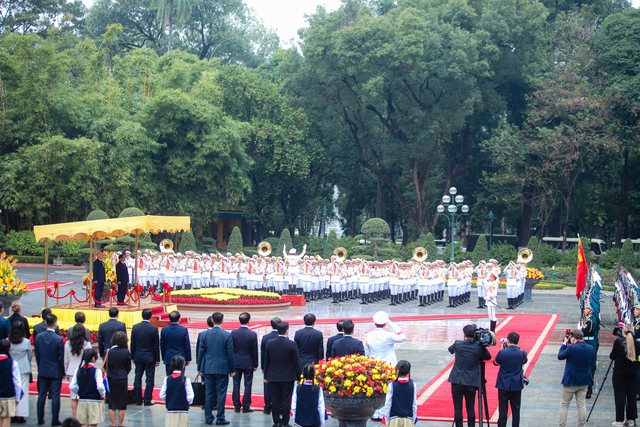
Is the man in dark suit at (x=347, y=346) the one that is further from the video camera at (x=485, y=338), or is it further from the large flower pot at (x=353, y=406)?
the video camera at (x=485, y=338)

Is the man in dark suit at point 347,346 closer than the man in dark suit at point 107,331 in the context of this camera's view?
Yes

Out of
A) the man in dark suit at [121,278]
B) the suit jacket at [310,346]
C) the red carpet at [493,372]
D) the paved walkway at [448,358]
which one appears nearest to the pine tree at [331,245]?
the paved walkway at [448,358]

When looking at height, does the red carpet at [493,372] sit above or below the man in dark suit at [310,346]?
below

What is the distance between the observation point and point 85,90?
46.1 metres

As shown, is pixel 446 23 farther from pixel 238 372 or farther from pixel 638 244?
pixel 238 372

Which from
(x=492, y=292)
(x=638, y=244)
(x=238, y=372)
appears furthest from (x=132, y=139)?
(x=638, y=244)

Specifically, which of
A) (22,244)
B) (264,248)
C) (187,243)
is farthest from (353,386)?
(22,244)

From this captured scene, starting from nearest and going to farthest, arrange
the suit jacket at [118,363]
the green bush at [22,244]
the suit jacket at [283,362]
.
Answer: the suit jacket at [118,363]
the suit jacket at [283,362]
the green bush at [22,244]

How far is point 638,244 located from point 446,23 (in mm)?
21344

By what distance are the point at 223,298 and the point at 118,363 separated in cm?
1391

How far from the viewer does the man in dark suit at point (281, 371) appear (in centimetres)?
1026

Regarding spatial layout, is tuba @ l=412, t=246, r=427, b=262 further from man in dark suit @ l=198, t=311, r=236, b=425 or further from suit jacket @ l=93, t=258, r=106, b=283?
man in dark suit @ l=198, t=311, r=236, b=425

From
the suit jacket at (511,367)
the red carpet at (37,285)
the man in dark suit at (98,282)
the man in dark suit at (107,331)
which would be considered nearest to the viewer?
the suit jacket at (511,367)

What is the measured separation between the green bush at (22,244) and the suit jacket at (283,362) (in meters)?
31.0
